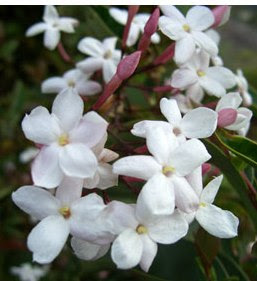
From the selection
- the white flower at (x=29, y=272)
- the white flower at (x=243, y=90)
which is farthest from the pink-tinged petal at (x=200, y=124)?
the white flower at (x=29, y=272)

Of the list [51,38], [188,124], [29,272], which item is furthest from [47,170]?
[29,272]

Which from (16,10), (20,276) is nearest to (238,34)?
(16,10)

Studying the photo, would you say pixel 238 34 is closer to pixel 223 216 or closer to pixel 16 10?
pixel 16 10

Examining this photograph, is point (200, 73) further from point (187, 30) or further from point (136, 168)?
point (136, 168)

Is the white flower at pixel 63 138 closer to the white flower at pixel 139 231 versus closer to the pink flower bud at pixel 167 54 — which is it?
the white flower at pixel 139 231

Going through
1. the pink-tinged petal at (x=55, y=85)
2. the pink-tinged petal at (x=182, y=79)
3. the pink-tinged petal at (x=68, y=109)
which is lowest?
the pink-tinged petal at (x=55, y=85)

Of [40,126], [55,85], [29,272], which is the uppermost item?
[40,126]
